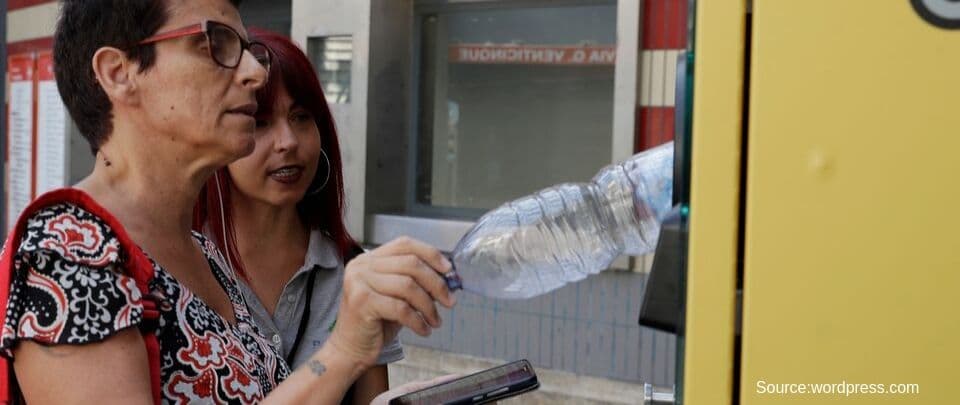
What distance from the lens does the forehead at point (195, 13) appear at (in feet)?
5.64

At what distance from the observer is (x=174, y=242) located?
178 cm

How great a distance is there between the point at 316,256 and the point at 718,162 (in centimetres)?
149

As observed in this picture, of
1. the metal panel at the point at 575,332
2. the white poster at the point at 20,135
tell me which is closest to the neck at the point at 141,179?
the metal panel at the point at 575,332

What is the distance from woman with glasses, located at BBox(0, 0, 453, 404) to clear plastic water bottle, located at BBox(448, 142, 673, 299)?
280mm

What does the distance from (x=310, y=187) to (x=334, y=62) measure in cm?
354

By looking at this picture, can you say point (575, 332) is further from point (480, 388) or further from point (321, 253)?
point (480, 388)

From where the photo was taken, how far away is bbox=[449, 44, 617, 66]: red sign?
5543 mm

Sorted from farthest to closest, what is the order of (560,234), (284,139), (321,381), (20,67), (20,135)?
(20,135) → (20,67) → (284,139) → (560,234) → (321,381)

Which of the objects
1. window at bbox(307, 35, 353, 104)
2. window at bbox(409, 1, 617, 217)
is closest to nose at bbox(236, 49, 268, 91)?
window at bbox(409, 1, 617, 217)

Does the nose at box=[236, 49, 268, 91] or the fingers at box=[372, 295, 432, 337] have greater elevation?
the nose at box=[236, 49, 268, 91]

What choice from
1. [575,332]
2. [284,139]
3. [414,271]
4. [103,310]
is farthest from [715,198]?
[575,332]

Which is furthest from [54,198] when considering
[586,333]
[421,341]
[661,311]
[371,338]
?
[421,341]

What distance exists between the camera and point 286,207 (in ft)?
8.59

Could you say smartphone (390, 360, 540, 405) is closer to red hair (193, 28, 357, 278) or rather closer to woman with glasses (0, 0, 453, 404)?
woman with glasses (0, 0, 453, 404)
